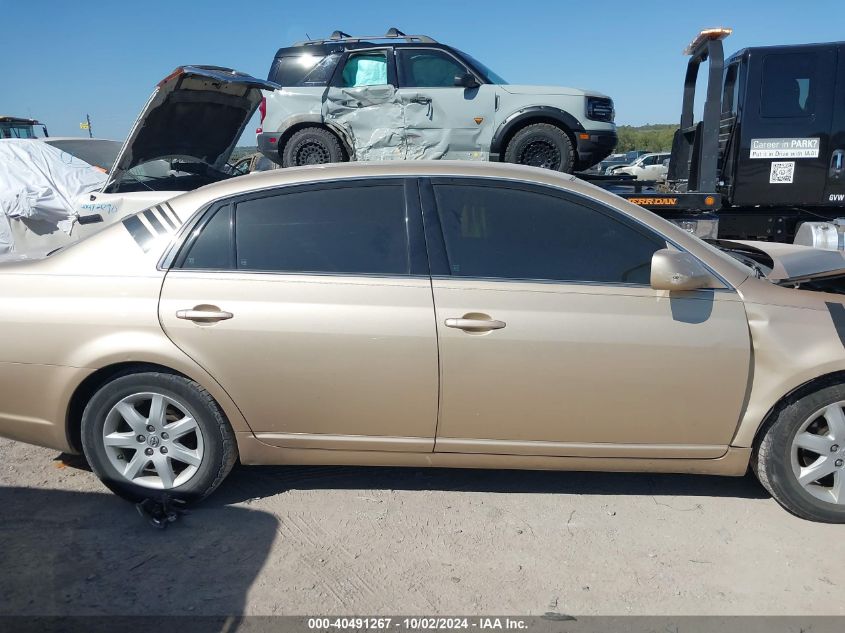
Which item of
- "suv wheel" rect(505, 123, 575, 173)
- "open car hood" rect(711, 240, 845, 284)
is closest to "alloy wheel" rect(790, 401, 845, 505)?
"open car hood" rect(711, 240, 845, 284)

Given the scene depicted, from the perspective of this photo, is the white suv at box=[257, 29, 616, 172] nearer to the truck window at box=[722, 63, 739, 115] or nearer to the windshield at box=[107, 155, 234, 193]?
the truck window at box=[722, 63, 739, 115]

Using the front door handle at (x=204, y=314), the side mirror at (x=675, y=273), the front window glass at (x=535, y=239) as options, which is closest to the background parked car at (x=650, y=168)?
the front window glass at (x=535, y=239)

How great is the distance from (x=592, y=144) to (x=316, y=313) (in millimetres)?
5738

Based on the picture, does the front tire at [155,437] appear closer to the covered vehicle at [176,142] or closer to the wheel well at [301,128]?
the covered vehicle at [176,142]

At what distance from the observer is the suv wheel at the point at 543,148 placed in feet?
25.8

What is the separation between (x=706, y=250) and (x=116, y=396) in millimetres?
2938

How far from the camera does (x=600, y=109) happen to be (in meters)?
7.96

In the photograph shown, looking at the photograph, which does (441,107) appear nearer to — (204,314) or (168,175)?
(168,175)

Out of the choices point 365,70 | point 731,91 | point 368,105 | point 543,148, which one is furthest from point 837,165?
point 365,70

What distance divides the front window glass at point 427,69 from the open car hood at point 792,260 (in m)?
4.72

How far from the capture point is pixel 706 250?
319cm

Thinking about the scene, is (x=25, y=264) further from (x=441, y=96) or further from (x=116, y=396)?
(x=441, y=96)

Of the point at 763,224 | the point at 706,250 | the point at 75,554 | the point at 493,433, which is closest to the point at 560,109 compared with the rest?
the point at 763,224

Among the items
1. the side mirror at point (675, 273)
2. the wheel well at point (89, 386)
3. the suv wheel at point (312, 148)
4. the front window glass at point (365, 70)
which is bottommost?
the wheel well at point (89, 386)
